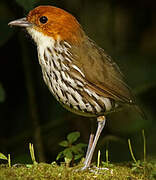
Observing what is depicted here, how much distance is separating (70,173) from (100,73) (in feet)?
3.56

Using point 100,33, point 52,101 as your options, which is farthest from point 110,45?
point 52,101

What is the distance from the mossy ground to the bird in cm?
20

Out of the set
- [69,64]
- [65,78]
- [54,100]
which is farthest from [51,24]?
[54,100]

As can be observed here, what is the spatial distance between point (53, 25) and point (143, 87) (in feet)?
8.90

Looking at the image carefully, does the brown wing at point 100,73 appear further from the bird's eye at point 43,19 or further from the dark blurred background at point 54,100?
the dark blurred background at point 54,100

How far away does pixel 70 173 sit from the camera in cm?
390

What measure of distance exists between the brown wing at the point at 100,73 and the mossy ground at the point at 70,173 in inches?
30.0

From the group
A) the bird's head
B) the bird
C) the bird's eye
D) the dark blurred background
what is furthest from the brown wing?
the dark blurred background

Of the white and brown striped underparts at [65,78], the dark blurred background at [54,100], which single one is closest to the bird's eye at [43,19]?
the white and brown striped underparts at [65,78]

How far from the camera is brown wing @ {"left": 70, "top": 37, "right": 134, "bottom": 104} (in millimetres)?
4332

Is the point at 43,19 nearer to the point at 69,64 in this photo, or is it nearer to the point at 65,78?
the point at 69,64

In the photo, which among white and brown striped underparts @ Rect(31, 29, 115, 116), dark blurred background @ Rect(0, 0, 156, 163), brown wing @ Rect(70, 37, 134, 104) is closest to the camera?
white and brown striped underparts @ Rect(31, 29, 115, 116)

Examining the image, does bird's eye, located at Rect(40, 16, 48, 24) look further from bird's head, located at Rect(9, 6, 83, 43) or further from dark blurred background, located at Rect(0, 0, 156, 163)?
dark blurred background, located at Rect(0, 0, 156, 163)

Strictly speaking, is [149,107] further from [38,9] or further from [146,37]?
[38,9]
